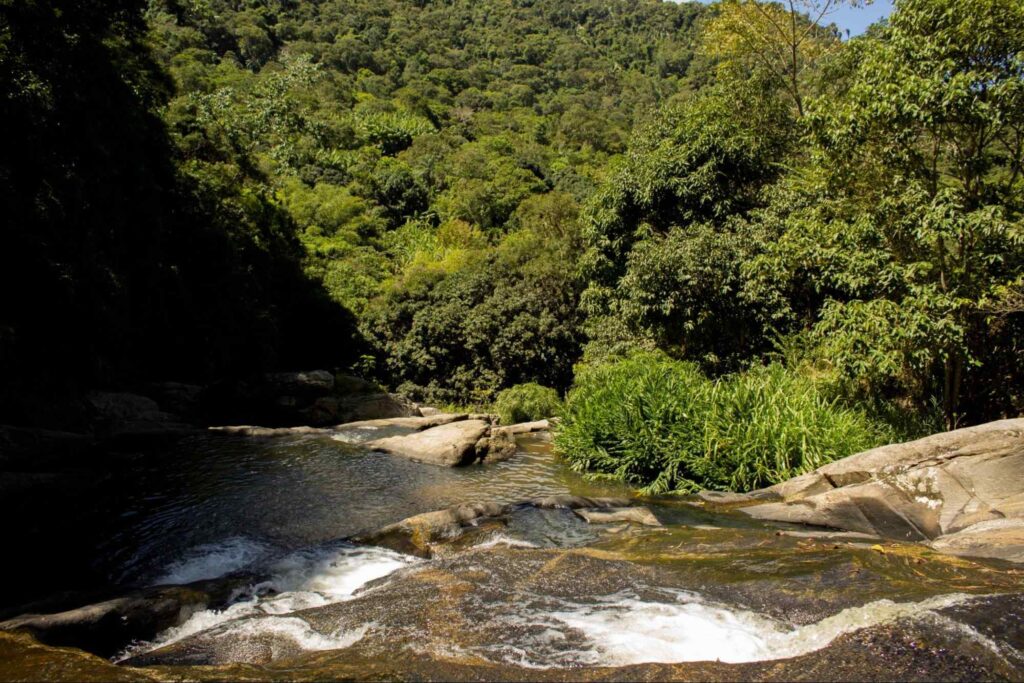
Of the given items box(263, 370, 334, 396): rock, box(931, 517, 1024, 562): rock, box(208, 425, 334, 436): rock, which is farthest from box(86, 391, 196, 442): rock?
box(931, 517, 1024, 562): rock

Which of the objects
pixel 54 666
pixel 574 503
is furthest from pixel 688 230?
pixel 54 666

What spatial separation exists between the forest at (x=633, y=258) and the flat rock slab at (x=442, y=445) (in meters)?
2.13

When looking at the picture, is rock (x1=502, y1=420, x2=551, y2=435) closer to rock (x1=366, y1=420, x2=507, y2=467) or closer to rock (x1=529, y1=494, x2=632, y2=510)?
rock (x1=366, y1=420, x2=507, y2=467)

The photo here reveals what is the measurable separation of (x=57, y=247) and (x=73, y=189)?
130 cm

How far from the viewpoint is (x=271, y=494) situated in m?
10.3

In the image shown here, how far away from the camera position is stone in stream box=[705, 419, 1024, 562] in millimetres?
6832

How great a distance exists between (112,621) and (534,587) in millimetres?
3578

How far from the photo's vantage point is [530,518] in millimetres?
8031

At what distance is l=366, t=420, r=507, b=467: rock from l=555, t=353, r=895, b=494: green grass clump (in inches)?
77.1

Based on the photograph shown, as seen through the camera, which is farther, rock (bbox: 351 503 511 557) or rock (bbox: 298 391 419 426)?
rock (bbox: 298 391 419 426)

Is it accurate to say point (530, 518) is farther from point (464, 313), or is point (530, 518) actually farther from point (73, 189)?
point (464, 313)

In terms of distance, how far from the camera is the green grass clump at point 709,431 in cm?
936

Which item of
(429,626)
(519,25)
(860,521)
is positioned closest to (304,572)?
(429,626)

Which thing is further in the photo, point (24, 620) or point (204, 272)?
point (204, 272)
